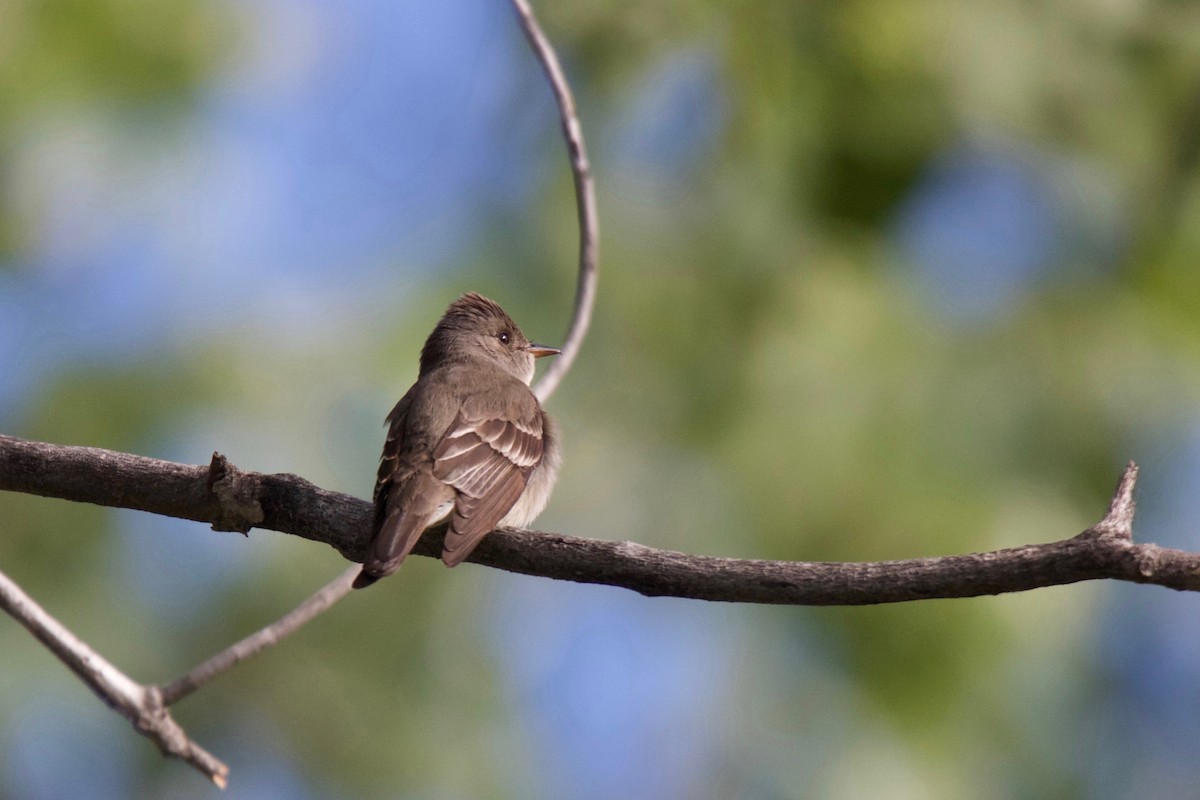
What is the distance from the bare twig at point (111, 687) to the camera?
3.31 metres

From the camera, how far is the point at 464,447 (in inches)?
164

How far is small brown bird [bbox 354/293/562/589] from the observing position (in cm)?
351

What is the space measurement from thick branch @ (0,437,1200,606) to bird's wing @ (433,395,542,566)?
0.49ft

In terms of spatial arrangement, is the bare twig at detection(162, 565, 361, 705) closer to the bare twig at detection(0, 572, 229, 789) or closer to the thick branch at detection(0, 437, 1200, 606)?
the bare twig at detection(0, 572, 229, 789)

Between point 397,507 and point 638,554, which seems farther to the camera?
point 397,507

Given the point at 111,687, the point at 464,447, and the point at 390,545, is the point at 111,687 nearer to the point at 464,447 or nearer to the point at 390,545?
the point at 390,545

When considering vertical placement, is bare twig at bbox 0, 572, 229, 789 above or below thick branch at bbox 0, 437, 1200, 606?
below

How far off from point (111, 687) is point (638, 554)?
5.07 ft

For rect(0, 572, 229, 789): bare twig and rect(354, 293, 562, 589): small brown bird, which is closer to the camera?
rect(0, 572, 229, 789): bare twig

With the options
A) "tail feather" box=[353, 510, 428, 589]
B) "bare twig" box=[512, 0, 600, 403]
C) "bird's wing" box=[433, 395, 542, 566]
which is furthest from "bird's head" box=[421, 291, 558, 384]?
"tail feather" box=[353, 510, 428, 589]

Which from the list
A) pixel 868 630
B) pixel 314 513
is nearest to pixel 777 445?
pixel 868 630

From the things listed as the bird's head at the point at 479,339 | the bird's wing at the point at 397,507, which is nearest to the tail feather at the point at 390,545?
the bird's wing at the point at 397,507

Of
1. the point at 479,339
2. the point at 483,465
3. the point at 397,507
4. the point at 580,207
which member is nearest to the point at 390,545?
the point at 397,507

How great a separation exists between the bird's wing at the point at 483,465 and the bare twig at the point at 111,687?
87cm
